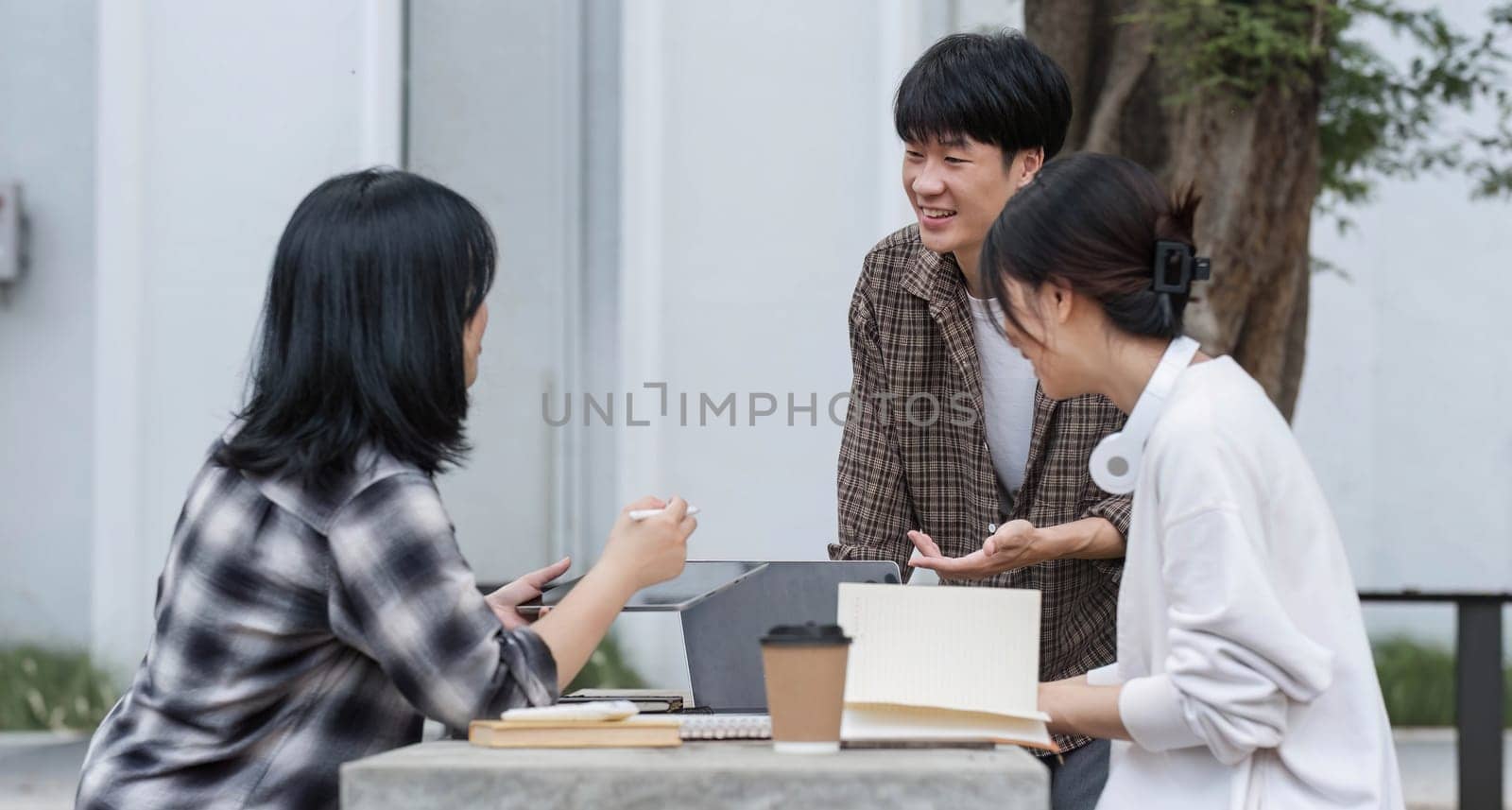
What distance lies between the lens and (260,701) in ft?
4.80

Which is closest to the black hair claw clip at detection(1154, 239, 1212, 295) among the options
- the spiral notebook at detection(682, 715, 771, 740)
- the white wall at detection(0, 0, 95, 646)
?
the spiral notebook at detection(682, 715, 771, 740)

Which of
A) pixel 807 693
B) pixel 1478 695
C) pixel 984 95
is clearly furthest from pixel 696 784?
pixel 1478 695

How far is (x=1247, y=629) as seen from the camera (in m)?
1.30

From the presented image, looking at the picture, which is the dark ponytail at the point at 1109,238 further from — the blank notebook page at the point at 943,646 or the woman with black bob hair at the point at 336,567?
the woman with black bob hair at the point at 336,567

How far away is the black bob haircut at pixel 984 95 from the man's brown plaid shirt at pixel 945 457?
18 cm

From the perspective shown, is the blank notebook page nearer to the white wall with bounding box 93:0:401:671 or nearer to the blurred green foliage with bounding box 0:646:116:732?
the white wall with bounding box 93:0:401:671

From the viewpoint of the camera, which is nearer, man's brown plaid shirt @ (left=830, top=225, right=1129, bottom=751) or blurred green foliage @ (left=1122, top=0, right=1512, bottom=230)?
man's brown plaid shirt @ (left=830, top=225, right=1129, bottom=751)

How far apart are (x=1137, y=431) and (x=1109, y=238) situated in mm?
185

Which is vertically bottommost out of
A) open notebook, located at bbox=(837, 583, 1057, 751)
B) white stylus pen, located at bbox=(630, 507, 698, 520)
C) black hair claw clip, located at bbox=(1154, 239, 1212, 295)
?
open notebook, located at bbox=(837, 583, 1057, 751)

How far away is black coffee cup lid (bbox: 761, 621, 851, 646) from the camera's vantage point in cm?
130

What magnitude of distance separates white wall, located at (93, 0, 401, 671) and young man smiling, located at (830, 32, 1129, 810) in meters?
2.32

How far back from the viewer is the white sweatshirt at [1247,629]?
1.32 meters

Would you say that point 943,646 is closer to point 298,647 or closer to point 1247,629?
point 1247,629

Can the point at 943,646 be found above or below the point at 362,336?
below
